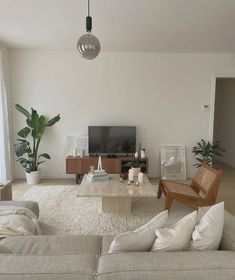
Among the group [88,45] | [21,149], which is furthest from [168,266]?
[21,149]

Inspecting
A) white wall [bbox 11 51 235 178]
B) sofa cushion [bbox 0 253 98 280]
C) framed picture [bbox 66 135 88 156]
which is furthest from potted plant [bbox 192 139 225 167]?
sofa cushion [bbox 0 253 98 280]

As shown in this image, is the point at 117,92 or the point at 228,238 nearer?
the point at 228,238

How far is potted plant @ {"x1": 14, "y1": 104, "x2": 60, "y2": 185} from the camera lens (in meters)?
4.71

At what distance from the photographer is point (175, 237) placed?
55.2 inches

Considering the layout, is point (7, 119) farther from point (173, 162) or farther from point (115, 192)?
point (173, 162)

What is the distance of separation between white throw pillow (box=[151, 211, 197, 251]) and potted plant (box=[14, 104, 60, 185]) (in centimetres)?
383

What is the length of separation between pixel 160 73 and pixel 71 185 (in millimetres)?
2883

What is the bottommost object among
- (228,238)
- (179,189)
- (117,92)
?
(179,189)

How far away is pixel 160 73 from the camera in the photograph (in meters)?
5.12

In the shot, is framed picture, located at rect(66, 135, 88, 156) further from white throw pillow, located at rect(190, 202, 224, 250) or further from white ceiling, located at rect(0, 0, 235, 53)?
white throw pillow, located at rect(190, 202, 224, 250)

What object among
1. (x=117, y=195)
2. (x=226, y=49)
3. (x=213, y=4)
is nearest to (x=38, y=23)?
(x=213, y=4)

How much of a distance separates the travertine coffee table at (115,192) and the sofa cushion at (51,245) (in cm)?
121

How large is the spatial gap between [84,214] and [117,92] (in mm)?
2702

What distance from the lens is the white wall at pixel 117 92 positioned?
5.04m
